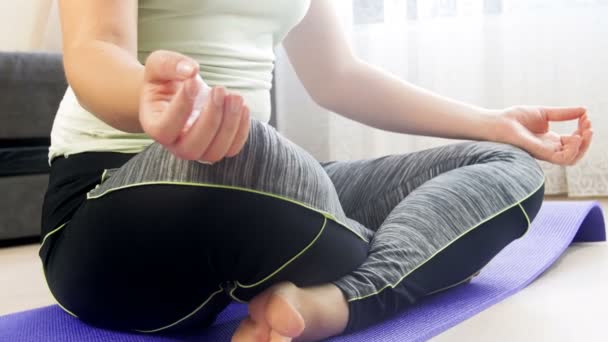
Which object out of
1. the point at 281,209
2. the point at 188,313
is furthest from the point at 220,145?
the point at 188,313

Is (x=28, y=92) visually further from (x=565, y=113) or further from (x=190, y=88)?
(x=190, y=88)

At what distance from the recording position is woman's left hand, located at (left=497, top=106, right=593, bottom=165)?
96 centimetres

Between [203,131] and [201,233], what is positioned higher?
[203,131]

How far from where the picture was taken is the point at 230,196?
595 mm

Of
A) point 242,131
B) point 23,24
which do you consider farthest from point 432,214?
point 23,24

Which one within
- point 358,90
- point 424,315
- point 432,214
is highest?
point 358,90

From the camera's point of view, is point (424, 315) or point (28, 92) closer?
point (424, 315)

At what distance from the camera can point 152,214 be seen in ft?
2.00

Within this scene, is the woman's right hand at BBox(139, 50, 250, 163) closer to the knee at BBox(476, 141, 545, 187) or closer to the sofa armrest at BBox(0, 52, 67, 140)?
the knee at BBox(476, 141, 545, 187)

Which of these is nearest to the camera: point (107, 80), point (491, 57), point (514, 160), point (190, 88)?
point (190, 88)

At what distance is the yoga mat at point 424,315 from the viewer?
29.0 inches

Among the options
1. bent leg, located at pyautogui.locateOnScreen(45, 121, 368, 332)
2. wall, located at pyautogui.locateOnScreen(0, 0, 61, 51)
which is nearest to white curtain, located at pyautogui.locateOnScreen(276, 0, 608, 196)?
wall, located at pyautogui.locateOnScreen(0, 0, 61, 51)

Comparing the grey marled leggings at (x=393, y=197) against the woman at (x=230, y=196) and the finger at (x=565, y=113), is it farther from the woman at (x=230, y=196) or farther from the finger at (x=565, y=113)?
the finger at (x=565, y=113)

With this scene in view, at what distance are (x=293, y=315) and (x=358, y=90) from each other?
0.52 metres
